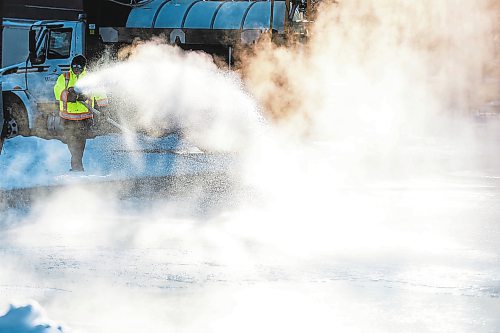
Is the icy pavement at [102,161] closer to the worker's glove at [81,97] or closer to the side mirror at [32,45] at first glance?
the worker's glove at [81,97]

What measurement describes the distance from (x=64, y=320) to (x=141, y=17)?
2291 centimetres

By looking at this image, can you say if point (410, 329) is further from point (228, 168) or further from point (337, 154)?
point (337, 154)

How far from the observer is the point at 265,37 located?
23.8 meters

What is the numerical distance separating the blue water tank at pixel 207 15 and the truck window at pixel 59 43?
6.35 meters

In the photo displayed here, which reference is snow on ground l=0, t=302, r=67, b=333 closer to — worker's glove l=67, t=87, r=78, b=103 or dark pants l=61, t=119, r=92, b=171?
dark pants l=61, t=119, r=92, b=171

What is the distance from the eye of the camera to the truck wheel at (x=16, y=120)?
20266 millimetres

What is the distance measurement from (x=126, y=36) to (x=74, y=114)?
10.4 m

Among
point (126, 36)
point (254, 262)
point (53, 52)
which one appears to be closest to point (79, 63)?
point (53, 52)

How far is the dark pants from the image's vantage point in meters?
15.2

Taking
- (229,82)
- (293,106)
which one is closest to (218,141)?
(229,82)

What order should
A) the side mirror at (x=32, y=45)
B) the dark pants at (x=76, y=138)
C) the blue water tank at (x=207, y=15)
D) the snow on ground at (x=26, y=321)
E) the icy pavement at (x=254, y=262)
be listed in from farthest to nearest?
1. the blue water tank at (x=207, y=15)
2. the side mirror at (x=32, y=45)
3. the dark pants at (x=76, y=138)
4. the icy pavement at (x=254, y=262)
5. the snow on ground at (x=26, y=321)

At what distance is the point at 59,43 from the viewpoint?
1959 cm

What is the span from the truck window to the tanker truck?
20mm

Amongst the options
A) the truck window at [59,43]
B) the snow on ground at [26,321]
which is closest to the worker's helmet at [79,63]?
the truck window at [59,43]
